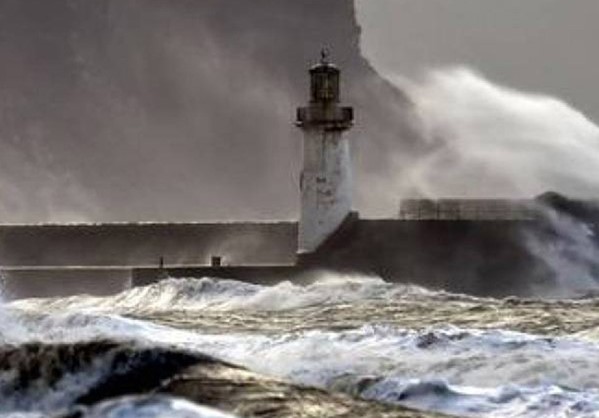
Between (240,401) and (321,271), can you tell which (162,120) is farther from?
(240,401)

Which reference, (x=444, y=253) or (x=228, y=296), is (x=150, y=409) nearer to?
(x=228, y=296)

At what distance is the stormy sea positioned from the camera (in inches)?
428

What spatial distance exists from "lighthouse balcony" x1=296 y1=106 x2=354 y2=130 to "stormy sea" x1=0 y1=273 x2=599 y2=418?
1002 centimetres

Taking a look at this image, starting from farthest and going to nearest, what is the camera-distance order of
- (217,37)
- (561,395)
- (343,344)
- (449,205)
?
(217,37) → (449,205) → (343,344) → (561,395)

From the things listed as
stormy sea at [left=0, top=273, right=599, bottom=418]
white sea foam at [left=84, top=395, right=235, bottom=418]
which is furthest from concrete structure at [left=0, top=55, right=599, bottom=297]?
white sea foam at [left=84, top=395, right=235, bottom=418]

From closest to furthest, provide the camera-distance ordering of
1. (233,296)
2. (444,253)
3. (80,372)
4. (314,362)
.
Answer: (80,372) → (314,362) → (233,296) → (444,253)

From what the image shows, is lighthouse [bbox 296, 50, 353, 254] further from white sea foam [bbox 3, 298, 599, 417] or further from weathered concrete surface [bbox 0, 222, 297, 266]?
white sea foam [bbox 3, 298, 599, 417]

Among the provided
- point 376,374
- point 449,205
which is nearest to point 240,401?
point 376,374

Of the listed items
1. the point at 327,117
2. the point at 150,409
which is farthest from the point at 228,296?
the point at 150,409

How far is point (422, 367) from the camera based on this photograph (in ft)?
50.5

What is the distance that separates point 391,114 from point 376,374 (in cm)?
11426

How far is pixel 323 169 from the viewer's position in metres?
36.8

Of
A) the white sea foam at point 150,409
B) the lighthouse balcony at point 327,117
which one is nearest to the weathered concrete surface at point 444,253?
the lighthouse balcony at point 327,117

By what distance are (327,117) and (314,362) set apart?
2138cm
